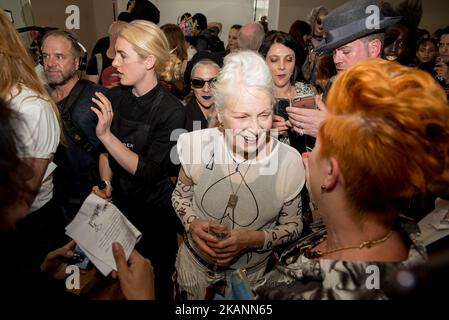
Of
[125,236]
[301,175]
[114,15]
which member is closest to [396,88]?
[301,175]

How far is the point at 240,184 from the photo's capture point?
160 cm

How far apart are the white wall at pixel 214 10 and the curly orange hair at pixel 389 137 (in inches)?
319

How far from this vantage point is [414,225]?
1161 mm

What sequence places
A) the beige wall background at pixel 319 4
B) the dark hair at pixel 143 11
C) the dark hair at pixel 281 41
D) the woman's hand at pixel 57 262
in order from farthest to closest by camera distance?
the beige wall background at pixel 319 4 < the dark hair at pixel 143 11 < the dark hair at pixel 281 41 < the woman's hand at pixel 57 262

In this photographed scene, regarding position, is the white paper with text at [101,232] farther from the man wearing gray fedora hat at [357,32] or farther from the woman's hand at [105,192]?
the man wearing gray fedora hat at [357,32]

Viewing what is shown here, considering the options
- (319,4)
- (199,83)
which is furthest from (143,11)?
(319,4)

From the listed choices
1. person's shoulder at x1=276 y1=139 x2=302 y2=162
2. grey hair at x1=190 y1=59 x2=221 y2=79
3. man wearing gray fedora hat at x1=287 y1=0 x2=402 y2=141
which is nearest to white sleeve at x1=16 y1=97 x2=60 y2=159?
person's shoulder at x1=276 y1=139 x2=302 y2=162

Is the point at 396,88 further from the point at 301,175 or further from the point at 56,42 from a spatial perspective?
the point at 56,42

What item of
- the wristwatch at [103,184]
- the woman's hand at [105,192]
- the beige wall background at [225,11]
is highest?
the beige wall background at [225,11]

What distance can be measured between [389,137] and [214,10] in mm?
8465

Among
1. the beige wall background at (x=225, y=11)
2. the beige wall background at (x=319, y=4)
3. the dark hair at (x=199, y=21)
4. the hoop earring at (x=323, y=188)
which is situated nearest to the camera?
the hoop earring at (x=323, y=188)

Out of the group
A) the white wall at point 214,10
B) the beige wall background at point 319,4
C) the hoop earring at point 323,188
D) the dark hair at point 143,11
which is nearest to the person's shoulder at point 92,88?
the dark hair at point 143,11

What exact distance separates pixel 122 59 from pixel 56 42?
749mm

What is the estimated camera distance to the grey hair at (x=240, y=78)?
1562mm
